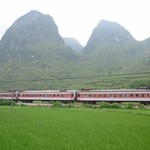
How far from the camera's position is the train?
40688 millimetres

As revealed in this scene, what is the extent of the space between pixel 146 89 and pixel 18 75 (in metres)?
79.1

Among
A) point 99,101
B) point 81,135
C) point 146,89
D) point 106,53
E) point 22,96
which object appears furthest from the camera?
point 106,53

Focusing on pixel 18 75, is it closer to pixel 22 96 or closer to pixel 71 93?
pixel 22 96

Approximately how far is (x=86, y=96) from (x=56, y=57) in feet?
313

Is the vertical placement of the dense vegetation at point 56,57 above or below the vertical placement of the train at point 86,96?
above

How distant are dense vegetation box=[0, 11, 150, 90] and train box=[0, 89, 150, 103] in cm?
3950

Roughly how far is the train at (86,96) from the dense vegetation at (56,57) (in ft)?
130

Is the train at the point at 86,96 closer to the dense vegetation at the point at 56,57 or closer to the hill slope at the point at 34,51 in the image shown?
the dense vegetation at the point at 56,57

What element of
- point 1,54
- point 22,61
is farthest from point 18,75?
point 1,54

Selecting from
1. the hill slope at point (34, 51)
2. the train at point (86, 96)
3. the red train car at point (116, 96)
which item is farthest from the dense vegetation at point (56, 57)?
the red train car at point (116, 96)

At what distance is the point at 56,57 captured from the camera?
14112 centimetres

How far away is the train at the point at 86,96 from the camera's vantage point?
40688mm

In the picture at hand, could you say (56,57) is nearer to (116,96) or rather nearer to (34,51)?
(34,51)

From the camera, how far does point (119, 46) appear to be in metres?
180
